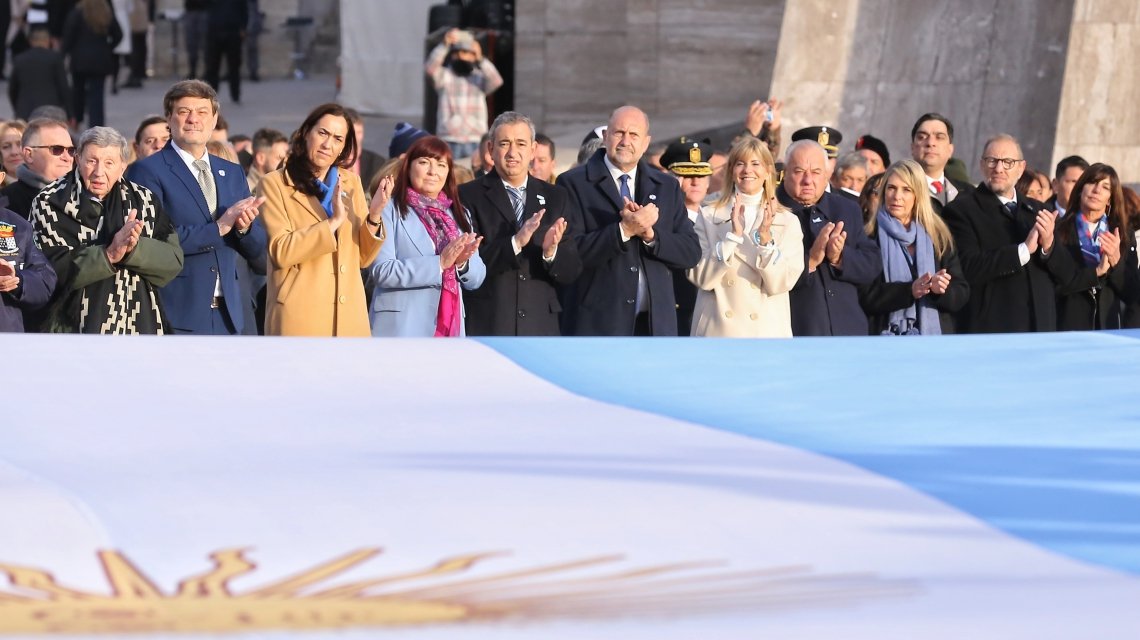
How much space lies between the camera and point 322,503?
4.41m

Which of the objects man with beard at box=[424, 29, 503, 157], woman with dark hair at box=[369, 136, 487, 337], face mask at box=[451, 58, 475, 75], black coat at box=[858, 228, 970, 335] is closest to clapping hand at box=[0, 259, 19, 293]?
woman with dark hair at box=[369, 136, 487, 337]

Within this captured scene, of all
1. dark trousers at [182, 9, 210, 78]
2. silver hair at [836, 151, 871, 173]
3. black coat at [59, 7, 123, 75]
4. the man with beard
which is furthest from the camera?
dark trousers at [182, 9, 210, 78]

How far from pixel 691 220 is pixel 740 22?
1038 centimetres

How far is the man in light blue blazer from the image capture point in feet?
25.7

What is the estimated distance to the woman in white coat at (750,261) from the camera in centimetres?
805

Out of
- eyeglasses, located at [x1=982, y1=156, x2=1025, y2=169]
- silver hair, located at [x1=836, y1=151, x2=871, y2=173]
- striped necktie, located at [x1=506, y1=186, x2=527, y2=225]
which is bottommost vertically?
striped necktie, located at [x1=506, y1=186, x2=527, y2=225]

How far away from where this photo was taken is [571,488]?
182 inches

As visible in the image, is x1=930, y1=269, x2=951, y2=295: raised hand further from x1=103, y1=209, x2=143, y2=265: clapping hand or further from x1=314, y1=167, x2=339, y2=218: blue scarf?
x1=103, y1=209, x2=143, y2=265: clapping hand

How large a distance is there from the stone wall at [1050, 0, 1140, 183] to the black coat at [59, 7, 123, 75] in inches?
376

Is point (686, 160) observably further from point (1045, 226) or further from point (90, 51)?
point (90, 51)

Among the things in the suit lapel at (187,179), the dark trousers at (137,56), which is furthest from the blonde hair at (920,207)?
the dark trousers at (137,56)

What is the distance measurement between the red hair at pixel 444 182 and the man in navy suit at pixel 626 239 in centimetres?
51

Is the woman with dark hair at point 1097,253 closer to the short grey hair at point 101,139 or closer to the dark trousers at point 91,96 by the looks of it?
the short grey hair at point 101,139

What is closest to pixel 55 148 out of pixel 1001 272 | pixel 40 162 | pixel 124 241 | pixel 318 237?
pixel 40 162
